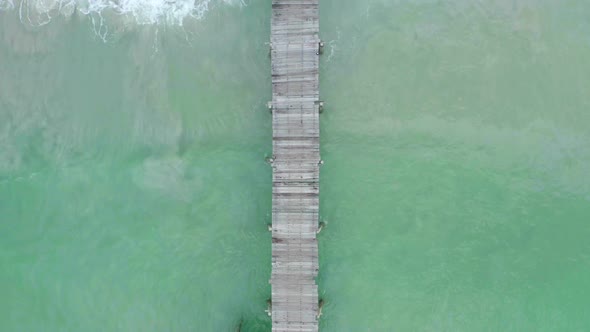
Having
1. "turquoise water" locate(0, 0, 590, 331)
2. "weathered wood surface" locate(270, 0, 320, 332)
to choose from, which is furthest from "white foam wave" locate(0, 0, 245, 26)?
"weathered wood surface" locate(270, 0, 320, 332)

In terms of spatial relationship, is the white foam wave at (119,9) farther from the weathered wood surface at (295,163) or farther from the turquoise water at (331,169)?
the weathered wood surface at (295,163)

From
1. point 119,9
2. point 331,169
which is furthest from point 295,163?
point 119,9

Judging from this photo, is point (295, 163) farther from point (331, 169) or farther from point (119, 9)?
point (119, 9)

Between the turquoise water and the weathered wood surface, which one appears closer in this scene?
the weathered wood surface

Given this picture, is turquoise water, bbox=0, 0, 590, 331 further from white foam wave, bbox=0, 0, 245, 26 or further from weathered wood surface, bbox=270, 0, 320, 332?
weathered wood surface, bbox=270, 0, 320, 332

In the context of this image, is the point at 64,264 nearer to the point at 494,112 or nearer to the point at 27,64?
the point at 27,64

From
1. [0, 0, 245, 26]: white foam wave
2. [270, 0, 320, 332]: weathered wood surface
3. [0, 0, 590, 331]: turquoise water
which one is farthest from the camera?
[0, 0, 245, 26]: white foam wave
